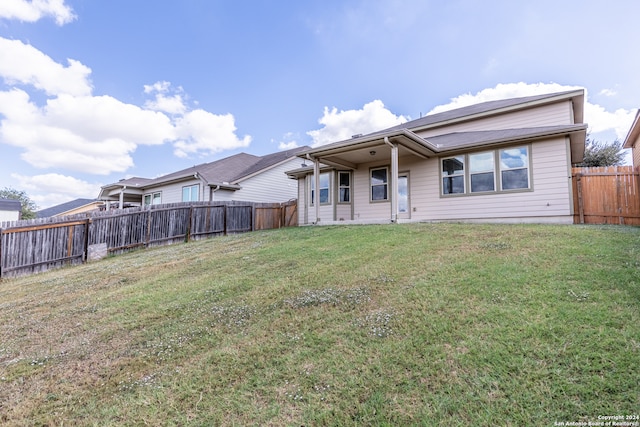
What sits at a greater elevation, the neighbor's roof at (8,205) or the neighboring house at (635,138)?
the neighboring house at (635,138)

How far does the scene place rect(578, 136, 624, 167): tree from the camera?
19375 mm

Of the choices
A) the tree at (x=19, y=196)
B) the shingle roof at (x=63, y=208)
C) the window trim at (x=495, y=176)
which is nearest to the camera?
the window trim at (x=495, y=176)

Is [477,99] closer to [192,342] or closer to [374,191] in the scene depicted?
[374,191]

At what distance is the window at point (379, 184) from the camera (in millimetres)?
12078

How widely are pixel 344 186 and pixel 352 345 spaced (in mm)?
10697

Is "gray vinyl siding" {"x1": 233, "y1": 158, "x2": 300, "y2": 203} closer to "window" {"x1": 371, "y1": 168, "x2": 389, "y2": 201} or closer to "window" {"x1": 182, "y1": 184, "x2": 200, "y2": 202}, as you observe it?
"window" {"x1": 182, "y1": 184, "x2": 200, "y2": 202}

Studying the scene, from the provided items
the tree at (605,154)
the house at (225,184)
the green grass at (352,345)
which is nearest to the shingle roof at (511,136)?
the green grass at (352,345)

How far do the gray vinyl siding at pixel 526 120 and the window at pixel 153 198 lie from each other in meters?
17.2

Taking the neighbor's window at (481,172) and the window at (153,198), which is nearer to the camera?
the neighbor's window at (481,172)

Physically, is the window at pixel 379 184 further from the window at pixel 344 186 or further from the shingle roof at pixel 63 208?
the shingle roof at pixel 63 208

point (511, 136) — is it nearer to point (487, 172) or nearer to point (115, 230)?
point (487, 172)

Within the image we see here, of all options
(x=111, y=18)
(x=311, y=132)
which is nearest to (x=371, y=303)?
(x=111, y=18)

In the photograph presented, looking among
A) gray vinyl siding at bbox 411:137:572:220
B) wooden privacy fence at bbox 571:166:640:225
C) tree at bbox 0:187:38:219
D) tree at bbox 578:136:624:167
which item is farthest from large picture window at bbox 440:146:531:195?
tree at bbox 0:187:38:219

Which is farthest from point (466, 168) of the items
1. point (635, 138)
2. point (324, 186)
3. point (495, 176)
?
point (635, 138)
